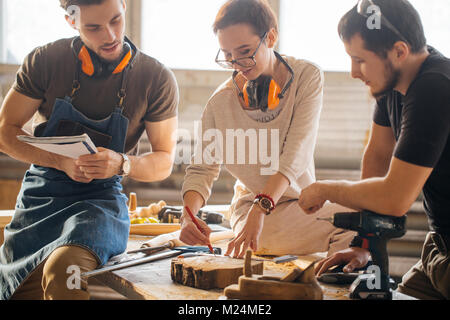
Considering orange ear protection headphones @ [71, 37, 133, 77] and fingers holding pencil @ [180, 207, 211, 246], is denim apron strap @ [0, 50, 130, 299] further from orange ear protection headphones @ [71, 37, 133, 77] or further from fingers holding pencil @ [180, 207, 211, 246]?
fingers holding pencil @ [180, 207, 211, 246]

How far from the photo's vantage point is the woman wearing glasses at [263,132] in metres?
2.23

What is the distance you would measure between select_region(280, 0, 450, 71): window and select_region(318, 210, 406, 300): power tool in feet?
10.4

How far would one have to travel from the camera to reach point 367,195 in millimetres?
1565

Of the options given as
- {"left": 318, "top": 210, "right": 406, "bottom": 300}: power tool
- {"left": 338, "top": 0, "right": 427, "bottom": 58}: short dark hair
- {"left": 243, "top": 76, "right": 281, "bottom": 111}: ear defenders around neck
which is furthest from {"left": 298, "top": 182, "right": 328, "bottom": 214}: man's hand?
{"left": 243, "top": 76, "right": 281, "bottom": 111}: ear defenders around neck

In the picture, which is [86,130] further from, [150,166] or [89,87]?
[150,166]

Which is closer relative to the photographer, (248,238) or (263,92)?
(248,238)

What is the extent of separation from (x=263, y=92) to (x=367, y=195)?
905 millimetres

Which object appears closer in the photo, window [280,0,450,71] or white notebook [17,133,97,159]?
white notebook [17,133,97,159]

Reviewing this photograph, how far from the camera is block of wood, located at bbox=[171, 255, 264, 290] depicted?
1.72 metres

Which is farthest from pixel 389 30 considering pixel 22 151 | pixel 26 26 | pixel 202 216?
pixel 26 26

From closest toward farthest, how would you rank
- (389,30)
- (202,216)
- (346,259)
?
(389,30)
(346,259)
(202,216)

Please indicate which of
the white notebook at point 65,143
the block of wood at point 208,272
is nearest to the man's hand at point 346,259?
the block of wood at point 208,272

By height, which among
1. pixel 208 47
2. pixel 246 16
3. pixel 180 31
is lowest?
pixel 246 16

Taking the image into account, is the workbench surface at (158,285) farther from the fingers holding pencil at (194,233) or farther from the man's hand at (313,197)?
the man's hand at (313,197)
